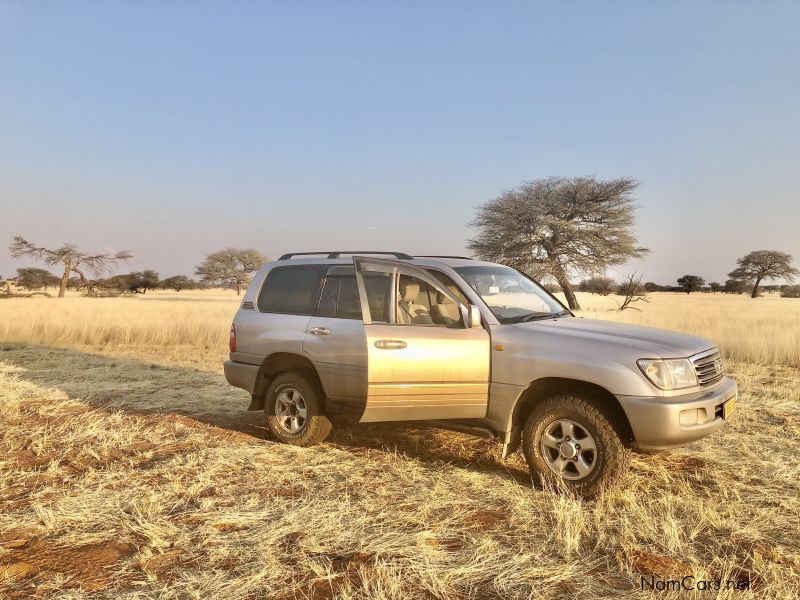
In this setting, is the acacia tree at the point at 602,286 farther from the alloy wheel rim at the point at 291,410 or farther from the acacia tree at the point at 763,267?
the alloy wheel rim at the point at 291,410

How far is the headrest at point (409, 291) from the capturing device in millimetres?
5711

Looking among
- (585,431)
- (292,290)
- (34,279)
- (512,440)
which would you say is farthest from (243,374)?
(34,279)

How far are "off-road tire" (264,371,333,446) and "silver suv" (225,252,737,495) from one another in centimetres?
1

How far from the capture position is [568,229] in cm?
3250

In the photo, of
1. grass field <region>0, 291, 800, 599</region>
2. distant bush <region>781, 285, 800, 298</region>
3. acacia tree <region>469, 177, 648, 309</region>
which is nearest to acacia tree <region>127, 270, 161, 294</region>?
acacia tree <region>469, 177, 648, 309</region>

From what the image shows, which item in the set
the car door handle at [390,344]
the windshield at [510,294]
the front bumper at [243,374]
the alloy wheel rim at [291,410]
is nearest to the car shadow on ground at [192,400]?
the alloy wheel rim at [291,410]

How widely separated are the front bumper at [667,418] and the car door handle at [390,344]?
185cm

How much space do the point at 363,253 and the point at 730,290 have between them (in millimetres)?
75444

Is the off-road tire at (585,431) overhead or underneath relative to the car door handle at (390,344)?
underneath

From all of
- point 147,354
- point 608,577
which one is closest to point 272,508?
point 608,577

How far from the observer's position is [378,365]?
531cm

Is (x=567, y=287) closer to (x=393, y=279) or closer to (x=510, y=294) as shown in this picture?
(x=510, y=294)

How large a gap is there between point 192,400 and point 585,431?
6.32 m

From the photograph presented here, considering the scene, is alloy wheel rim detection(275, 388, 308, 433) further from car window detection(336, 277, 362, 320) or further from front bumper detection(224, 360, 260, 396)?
car window detection(336, 277, 362, 320)
